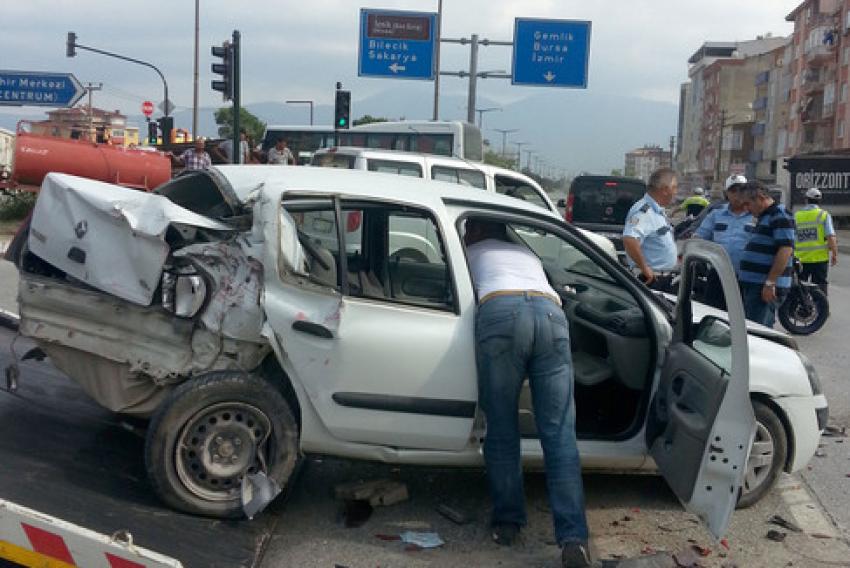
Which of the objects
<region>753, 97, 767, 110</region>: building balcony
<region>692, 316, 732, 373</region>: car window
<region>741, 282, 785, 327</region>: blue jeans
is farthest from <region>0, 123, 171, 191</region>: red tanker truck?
<region>753, 97, 767, 110</region>: building balcony

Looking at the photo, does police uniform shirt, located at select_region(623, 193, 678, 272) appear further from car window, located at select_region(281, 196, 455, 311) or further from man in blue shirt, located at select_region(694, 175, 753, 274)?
car window, located at select_region(281, 196, 455, 311)

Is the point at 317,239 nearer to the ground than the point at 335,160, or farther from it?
nearer to the ground

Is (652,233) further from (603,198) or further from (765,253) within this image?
(603,198)

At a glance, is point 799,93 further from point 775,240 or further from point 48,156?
point 775,240

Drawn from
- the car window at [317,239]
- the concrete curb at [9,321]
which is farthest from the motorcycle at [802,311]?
the concrete curb at [9,321]

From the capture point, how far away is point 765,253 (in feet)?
23.9

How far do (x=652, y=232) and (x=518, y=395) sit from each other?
3.48 metres

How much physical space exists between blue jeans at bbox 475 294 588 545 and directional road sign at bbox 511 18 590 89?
78.8ft

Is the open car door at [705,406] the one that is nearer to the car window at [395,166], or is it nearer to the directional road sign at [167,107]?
the car window at [395,166]

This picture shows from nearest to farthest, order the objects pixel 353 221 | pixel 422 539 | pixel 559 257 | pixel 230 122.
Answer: pixel 422 539 → pixel 353 221 → pixel 559 257 → pixel 230 122

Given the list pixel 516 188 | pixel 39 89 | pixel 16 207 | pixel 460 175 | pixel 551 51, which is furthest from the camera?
pixel 551 51

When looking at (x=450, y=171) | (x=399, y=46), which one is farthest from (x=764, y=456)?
(x=399, y=46)

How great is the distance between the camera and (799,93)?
73.7 metres

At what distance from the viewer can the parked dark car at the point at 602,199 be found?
16.5 m
